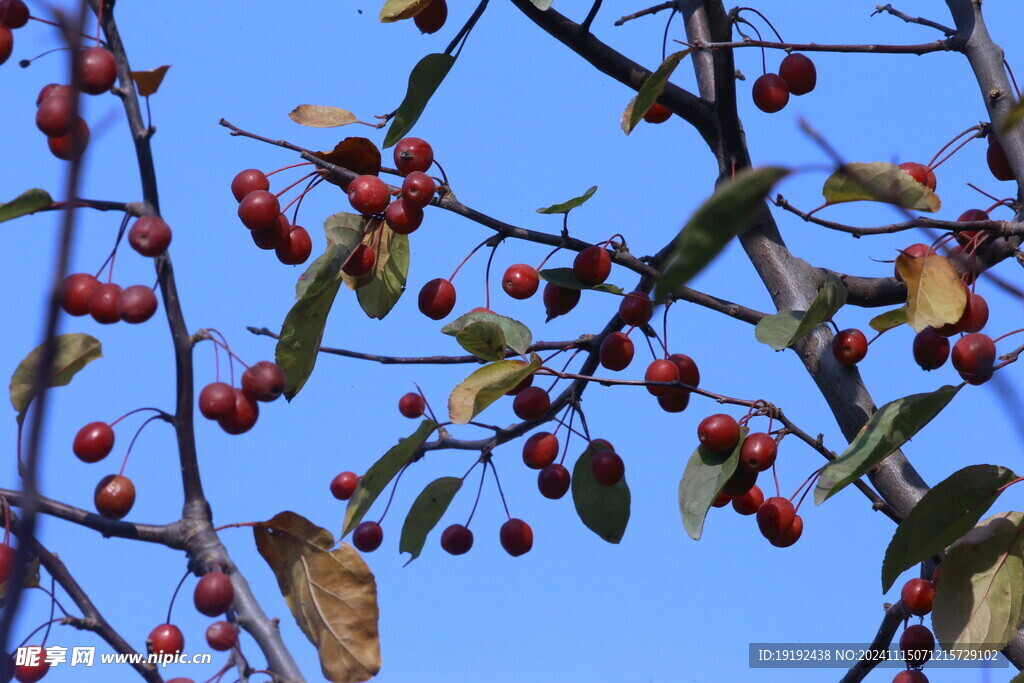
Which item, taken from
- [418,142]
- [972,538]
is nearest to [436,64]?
[418,142]

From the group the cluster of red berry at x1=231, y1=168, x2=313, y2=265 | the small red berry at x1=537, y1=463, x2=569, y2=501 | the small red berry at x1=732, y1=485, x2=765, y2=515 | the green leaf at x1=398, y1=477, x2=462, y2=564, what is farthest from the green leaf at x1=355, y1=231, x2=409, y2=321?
the small red berry at x1=732, y1=485, x2=765, y2=515

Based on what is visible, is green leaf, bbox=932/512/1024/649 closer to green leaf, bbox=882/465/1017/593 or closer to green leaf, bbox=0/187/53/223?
green leaf, bbox=882/465/1017/593

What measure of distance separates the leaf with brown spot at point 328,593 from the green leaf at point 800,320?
0.77 m

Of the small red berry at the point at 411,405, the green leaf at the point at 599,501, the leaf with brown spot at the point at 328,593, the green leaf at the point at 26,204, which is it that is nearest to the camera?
the green leaf at the point at 26,204

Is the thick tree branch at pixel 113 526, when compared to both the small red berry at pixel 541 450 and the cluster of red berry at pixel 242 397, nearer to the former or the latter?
the cluster of red berry at pixel 242 397

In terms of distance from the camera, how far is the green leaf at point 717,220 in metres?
0.60

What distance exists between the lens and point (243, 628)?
130 cm

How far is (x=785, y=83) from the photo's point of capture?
222cm

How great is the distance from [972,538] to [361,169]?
4.55ft

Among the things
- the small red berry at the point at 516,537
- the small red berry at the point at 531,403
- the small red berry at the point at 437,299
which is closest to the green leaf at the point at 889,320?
the small red berry at the point at 531,403

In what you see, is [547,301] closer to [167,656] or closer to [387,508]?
[387,508]

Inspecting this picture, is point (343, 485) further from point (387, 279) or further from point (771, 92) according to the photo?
point (771, 92)

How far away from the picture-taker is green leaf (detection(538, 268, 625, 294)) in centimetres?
205

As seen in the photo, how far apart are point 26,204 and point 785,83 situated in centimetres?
156
